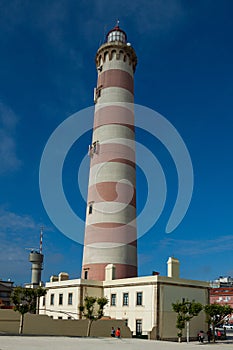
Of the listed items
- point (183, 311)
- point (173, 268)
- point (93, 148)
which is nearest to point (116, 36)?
point (93, 148)

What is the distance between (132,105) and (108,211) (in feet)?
40.6

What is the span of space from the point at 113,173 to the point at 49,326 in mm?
16098

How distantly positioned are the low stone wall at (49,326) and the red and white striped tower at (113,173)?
663 cm

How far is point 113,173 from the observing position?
4050 cm

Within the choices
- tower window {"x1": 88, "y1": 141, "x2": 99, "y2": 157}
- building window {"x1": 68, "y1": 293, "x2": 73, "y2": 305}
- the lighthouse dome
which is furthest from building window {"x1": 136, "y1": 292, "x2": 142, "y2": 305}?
the lighthouse dome

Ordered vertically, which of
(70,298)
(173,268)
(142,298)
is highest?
(173,268)

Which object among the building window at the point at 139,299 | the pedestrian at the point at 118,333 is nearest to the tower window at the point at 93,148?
the building window at the point at 139,299

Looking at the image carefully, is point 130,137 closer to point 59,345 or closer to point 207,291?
point 207,291

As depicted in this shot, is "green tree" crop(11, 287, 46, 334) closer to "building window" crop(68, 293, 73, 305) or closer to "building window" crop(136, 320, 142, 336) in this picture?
"building window" crop(68, 293, 73, 305)

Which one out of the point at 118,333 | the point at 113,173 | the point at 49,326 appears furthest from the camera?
the point at 113,173

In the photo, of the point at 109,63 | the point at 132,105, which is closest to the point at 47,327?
the point at 132,105

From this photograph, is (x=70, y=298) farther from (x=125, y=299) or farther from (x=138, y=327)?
(x=138, y=327)

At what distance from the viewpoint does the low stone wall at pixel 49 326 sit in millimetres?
28983

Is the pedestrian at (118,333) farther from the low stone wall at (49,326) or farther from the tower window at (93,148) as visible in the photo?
the tower window at (93,148)
